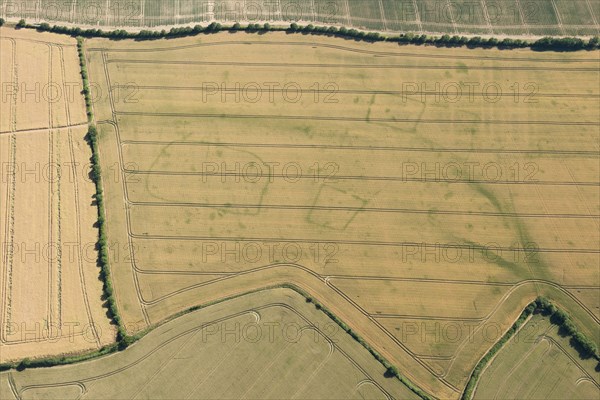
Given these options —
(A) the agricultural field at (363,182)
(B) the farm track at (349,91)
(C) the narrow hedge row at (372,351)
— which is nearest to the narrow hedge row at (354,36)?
(A) the agricultural field at (363,182)

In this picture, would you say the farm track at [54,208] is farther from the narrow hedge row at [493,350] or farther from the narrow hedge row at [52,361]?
the narrow hedge row at [493,350]

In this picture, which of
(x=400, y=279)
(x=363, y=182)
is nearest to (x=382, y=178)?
(x=363, y=182)

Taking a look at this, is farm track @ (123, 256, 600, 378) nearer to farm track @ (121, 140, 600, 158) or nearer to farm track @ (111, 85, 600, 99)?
farm track @ (121, 140, 600, 158)

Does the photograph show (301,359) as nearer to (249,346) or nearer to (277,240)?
(249,346)

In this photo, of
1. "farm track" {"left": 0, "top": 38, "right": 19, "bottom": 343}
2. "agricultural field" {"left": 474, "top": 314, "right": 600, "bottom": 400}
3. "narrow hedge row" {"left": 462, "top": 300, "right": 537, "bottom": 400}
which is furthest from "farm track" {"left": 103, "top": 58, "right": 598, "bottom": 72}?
"agricultural field" {"left": 474, "top": 314, "right": 600, "bottom": 400}

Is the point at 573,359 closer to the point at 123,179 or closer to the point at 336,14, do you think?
the point at 336,14
